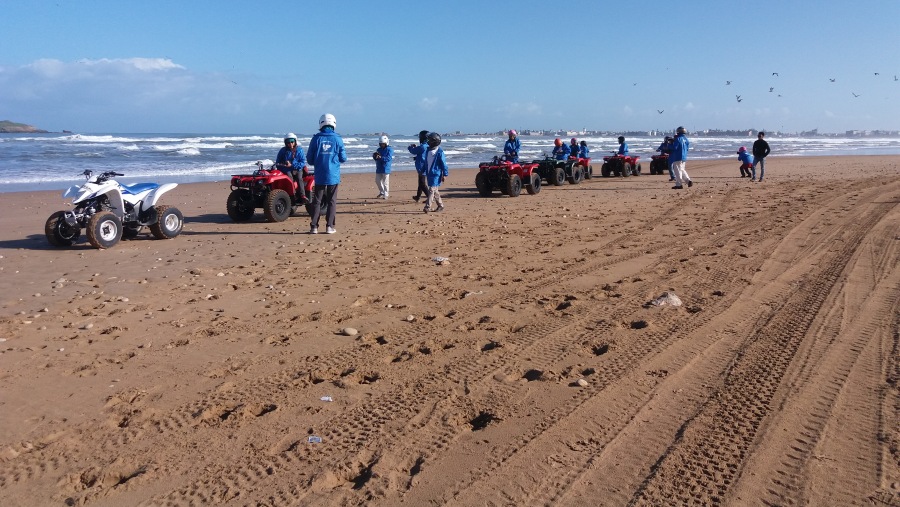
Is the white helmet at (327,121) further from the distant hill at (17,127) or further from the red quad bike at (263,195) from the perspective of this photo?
the distant hill at (17,127)

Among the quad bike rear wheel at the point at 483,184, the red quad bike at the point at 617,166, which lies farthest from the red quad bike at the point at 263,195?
the red quad bike at the point at 617,166

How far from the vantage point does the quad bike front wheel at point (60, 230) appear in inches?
353

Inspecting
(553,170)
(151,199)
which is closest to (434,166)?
(151,199)

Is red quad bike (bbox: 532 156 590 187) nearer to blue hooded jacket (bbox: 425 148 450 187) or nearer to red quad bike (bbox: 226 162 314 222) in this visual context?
blue hooded jacket (bbox: 425 148 450 187)

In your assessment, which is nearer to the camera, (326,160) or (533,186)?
(326,160)

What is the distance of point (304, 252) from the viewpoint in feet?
28.3

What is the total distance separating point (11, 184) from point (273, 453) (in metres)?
21.1

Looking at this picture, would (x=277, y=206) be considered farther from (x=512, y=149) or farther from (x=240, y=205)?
(x=512, y=149)

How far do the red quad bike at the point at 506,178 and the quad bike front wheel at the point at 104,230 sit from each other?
28.8 ft

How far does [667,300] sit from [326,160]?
589cm

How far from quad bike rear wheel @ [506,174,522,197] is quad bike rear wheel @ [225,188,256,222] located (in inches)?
254

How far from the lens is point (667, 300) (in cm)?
586

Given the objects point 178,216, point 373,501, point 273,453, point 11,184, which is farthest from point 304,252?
point 11,184

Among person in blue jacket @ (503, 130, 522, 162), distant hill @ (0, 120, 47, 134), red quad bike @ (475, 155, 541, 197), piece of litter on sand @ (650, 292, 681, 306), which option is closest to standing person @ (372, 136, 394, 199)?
red quad bike @ (475, 155, 541, 197)
